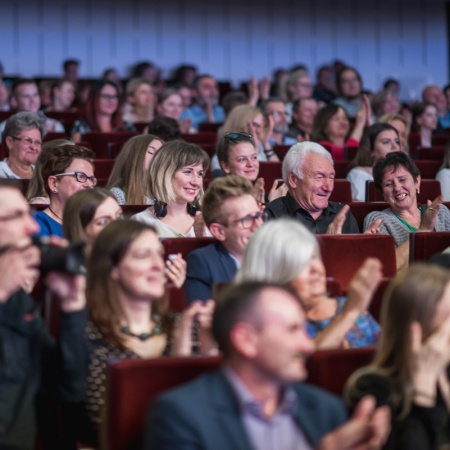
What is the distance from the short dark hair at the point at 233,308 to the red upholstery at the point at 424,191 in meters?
2.39

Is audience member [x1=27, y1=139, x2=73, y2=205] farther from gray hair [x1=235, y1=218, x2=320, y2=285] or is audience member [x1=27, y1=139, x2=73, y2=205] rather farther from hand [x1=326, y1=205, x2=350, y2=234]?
gray hair [x1=235, y1=218, x2=320, y2=285]

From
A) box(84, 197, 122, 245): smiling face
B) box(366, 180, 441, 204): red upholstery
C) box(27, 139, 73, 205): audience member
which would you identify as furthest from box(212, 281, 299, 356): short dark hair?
→ box(366, 180, 441, 204): red upholstery

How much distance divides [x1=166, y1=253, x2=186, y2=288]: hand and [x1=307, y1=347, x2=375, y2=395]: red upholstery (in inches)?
30.5

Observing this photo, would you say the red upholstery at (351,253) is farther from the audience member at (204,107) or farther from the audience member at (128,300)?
the audience member at (204,107)

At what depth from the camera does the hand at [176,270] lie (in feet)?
8.56

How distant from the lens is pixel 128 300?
210 cm

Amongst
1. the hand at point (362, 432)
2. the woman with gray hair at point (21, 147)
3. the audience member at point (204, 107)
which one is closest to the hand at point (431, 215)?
the woman with gray hair at point (21, 147)

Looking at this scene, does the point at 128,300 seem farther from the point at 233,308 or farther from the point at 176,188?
the point at 176,188

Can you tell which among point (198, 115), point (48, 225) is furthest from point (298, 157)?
point (198, 115)

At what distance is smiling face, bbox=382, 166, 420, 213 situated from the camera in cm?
354

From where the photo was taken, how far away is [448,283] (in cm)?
189

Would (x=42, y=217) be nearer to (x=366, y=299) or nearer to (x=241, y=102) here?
(x=366, y=299)

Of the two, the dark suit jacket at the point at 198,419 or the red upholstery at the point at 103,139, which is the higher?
the red upholstery at the point at 103,139

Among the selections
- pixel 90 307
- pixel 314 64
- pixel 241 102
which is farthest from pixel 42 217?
pixel 314 64
